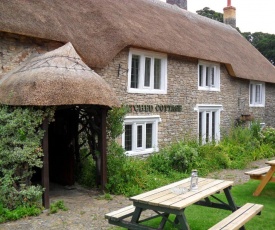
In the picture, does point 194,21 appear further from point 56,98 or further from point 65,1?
point 56,98

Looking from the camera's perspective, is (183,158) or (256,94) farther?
(256,94)

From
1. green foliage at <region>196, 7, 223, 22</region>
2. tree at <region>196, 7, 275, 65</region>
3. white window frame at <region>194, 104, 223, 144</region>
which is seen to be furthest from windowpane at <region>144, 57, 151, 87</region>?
green foliage at <region>196, 7, 223, 22</region>

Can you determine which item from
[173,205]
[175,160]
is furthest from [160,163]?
[173,205]

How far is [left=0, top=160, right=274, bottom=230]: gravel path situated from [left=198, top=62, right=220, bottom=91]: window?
782 cm

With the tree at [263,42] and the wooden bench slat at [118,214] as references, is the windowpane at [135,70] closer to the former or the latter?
the wooden bench slat at [118,214]

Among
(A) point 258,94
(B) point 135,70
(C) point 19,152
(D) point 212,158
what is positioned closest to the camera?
(C) point 19,152

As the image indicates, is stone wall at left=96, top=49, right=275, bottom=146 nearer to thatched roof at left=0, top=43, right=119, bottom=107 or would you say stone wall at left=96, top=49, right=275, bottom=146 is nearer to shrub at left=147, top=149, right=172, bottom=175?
shrub at left=147, top=149, right=172, bottom=175

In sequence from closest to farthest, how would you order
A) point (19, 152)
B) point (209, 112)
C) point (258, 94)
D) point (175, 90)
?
point (19, 152)
point (175, 90)
point (209, 112)
point (258, 94)

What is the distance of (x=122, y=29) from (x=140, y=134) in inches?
136

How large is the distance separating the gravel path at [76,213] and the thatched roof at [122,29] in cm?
352

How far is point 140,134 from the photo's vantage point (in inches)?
437

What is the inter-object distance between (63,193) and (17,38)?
3.86 m

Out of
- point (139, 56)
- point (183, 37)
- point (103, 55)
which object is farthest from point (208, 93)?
point (103, 55)

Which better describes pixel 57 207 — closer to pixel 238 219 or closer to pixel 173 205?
pixel 173 205
